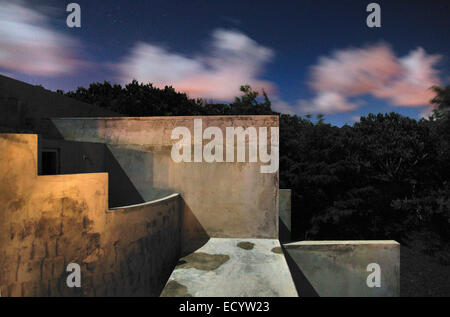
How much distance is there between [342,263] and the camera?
6418mm

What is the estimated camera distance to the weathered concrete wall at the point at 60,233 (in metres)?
3.16

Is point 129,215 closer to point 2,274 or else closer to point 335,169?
point 2,274

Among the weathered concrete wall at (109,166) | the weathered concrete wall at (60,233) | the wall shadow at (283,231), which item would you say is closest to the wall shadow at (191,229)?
the weathered concrete wall at (109,166)

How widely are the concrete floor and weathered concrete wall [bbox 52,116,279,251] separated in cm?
45

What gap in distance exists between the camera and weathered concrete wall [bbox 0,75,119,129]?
7.40 m

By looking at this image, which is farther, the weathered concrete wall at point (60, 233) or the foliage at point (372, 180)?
the foliage at point (372, 180)

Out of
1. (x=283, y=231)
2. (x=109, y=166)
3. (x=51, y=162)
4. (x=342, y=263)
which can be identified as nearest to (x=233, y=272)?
(x=342, y=263)

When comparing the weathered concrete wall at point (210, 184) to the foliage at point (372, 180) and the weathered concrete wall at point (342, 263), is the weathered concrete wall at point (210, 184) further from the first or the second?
the foliage at point (372, 180)
